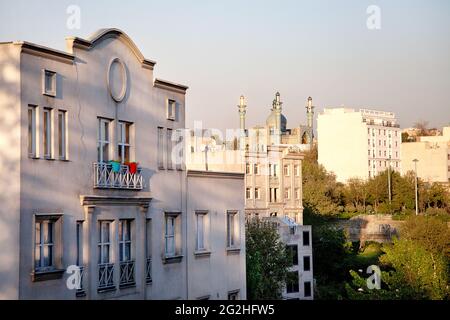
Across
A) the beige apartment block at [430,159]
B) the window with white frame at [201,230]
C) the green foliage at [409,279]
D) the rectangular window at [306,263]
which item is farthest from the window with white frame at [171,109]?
the beige apartment block at [430,159]

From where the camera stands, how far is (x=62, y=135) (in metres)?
20.0

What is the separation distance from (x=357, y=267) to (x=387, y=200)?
4587 centimetres

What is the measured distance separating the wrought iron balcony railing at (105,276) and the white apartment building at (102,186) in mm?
37

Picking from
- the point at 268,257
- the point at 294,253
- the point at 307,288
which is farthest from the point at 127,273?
the point at 307,288

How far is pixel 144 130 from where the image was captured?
23438 mm

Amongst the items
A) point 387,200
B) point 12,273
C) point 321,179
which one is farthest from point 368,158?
point 12,273

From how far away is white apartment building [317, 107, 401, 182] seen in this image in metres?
Answer: 153

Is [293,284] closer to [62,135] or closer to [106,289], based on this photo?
[106,289]

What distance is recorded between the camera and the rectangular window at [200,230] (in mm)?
26203

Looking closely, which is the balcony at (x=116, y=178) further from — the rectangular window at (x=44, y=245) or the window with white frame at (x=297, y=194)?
the window with white frame at (x=297, y=194)

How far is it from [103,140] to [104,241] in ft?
7.87

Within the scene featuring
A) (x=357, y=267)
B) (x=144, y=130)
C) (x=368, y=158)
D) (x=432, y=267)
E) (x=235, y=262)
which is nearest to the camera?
(x=144, y=130)

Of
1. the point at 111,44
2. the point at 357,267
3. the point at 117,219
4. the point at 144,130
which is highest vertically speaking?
the point at 111,44
